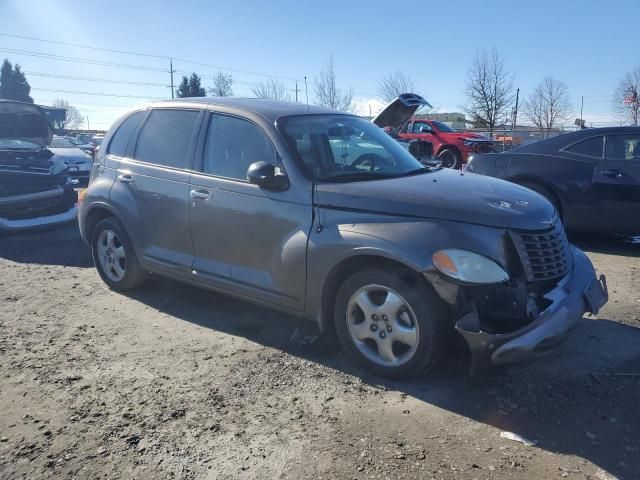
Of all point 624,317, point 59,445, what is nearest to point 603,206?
point 624,317

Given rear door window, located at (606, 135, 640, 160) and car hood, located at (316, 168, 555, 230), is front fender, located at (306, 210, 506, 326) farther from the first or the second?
rear door window, located at (606, 135, 640, 160)

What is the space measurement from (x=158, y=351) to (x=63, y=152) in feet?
41.9

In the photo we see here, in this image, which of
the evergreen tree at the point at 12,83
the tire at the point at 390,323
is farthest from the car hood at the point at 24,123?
the evergreen tree at the point at 12,83

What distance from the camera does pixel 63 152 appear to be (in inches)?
591

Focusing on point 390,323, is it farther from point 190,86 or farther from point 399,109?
point 190,86

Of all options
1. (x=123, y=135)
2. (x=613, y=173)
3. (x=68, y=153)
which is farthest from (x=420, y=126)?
(x=123, y=135)

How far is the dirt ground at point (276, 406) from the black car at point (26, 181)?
3839mm

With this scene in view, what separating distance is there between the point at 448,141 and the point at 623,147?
11373mm

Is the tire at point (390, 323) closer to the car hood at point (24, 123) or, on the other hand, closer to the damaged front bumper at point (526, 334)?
the damaged front bumper at point (526, 334)

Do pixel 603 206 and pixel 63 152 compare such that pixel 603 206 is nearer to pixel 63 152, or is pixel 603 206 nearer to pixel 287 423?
pixel 287 423

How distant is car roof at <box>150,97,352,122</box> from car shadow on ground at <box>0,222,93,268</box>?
2.71m

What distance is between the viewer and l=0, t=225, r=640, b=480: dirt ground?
274 cm

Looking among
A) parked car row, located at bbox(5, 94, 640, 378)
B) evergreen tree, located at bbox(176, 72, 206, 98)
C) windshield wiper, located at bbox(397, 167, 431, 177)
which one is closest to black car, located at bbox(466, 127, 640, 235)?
parked car row, located at bbox(5, 94, 640, 378)

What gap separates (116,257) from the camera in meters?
5.36
